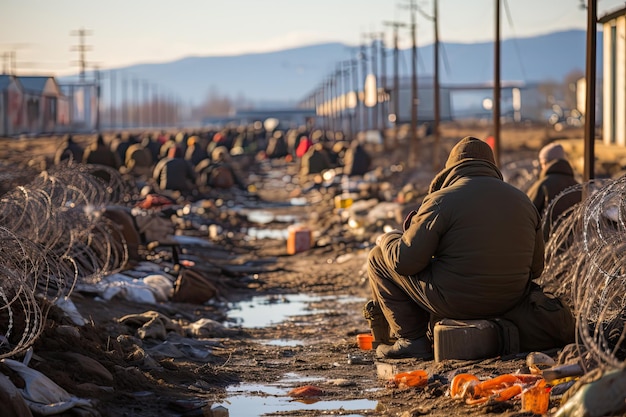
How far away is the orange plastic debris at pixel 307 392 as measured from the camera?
861 centimetres

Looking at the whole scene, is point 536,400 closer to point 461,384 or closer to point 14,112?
point 461,384

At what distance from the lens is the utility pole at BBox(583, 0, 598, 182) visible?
1358cm

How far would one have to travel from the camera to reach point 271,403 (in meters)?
8.45

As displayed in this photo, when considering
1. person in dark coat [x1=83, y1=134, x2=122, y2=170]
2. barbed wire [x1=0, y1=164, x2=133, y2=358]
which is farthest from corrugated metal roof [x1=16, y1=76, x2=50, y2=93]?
barbed wire [x1=0, y1=164, x2=133, y2=358]

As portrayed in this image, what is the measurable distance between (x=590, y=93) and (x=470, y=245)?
572cm

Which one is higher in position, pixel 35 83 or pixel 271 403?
pixel 35 83

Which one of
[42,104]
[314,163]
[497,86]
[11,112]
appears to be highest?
[42,104]

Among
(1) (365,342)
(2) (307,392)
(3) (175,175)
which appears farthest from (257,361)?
(3) (175,175)

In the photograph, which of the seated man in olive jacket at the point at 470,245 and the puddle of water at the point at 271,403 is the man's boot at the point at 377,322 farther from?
the puddle of water at the point at 271,403

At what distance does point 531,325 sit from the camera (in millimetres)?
8891

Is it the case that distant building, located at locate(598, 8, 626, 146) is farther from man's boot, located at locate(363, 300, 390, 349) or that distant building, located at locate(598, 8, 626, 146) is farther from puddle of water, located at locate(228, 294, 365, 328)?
man's boot, located at locate(363, 300, 390, 349)

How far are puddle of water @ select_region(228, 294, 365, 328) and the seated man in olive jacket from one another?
458 cm

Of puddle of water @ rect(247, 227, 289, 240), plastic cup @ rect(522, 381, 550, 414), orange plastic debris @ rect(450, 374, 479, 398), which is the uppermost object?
plastic cup @ rect(522, 381, 550, 414)

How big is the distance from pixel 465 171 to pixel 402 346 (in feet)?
4.80
